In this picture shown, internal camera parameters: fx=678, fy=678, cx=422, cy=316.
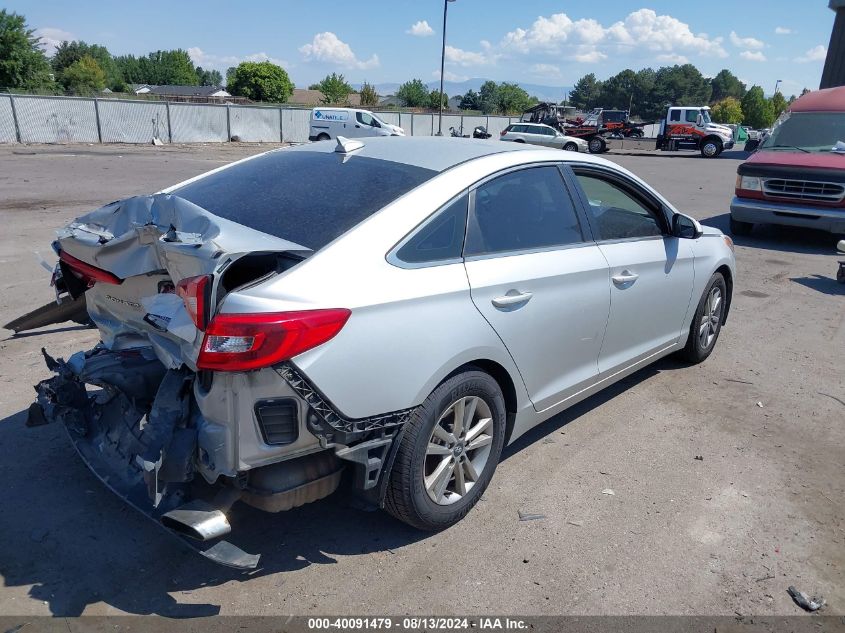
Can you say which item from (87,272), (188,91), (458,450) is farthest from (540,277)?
(188,91)

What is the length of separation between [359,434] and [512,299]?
105 centimetres

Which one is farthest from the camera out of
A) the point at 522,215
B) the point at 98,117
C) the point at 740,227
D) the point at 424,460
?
the point at 98,117

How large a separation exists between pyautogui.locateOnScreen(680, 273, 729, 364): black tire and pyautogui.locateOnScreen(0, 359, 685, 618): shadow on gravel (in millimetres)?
3026

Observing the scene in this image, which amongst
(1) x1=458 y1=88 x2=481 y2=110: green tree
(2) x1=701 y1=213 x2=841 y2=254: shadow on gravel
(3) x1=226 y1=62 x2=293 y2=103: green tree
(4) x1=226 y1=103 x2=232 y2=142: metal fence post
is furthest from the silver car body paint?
(3) x1=226 y1=62 x2=293 y2=103: green tree

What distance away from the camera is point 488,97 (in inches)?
3831

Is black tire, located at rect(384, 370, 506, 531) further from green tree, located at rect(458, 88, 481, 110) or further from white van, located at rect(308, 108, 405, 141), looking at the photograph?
green tree, located at rect(458, 88, 481, 110)

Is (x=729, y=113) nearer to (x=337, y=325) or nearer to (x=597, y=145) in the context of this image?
(x=597, y=145)

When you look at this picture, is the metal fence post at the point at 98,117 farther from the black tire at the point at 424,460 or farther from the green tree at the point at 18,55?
the black tire at the point at 424,460

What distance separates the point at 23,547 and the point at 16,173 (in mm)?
18012

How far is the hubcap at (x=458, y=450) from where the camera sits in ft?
10.2

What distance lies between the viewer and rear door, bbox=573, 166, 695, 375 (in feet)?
13.4

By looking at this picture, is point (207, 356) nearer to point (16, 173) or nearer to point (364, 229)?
point (364, 229)

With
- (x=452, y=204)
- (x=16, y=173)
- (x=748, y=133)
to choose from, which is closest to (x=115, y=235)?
(x=452, y=204)

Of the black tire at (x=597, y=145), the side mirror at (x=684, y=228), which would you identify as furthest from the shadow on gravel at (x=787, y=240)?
the black tire at (x=597, y=145)
